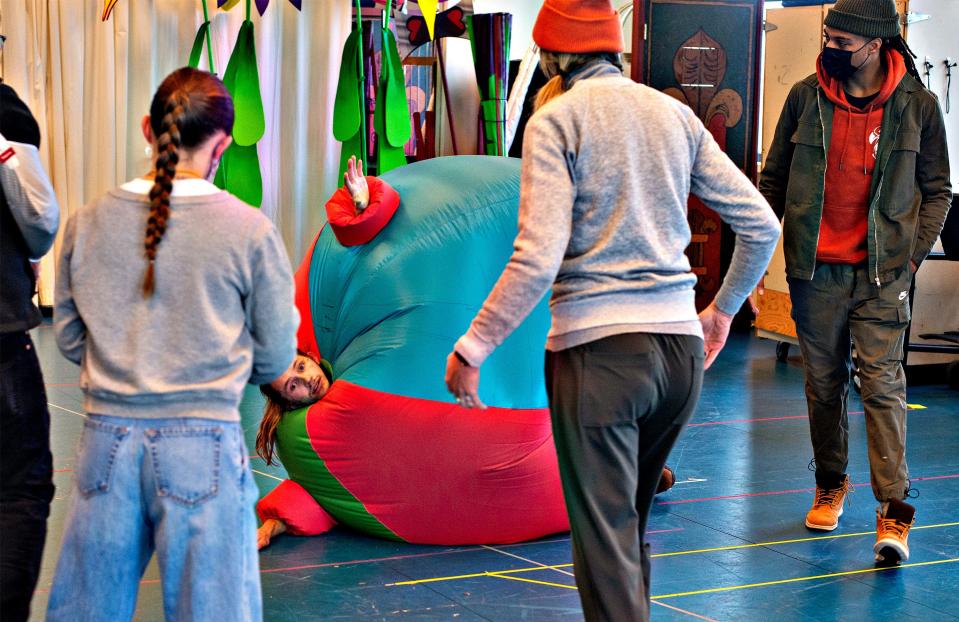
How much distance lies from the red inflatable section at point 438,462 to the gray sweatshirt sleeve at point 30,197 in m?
1.21

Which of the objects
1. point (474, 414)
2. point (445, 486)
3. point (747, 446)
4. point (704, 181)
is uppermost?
point (704, 181)


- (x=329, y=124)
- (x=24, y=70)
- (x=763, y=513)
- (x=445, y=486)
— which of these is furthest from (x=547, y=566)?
(x=24, y=70)

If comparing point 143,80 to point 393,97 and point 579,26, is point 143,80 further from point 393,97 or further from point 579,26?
point 579,26

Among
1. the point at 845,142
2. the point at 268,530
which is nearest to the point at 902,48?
the point at 845,142

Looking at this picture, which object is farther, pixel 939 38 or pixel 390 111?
pixel 939 38

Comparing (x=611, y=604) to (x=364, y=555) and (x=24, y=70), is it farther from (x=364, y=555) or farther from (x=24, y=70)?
(x=24, y=70)

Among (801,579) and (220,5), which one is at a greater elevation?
(220,5)

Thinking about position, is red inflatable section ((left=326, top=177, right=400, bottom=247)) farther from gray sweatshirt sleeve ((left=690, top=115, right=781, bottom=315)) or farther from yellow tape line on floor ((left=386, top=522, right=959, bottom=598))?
gray sweatshirt sleeve ((left=690, top=115, right=781, bottom=315))

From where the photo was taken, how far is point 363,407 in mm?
3162

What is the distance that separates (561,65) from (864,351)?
1640 millimetres

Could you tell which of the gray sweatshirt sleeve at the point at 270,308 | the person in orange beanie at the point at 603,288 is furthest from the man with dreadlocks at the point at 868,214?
the gray sweatshirt sleeve at the point at 270,308

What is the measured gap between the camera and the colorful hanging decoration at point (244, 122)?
6.32 meters

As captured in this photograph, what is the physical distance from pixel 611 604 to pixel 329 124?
5.55 m

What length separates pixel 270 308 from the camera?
1743 millimetres
